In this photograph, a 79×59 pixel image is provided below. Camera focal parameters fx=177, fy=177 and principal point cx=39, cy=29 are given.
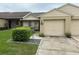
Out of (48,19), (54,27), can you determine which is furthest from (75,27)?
(48,19)

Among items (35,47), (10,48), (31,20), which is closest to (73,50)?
(35,47)

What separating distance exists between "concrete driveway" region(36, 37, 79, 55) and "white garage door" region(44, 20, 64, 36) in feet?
0.43

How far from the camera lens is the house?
325 cm

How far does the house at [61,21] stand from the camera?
3254mm

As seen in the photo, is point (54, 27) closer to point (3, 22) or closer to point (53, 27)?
point (53, 27)

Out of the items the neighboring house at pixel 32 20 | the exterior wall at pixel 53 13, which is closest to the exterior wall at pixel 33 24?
the neighboring house at pixel 32 20

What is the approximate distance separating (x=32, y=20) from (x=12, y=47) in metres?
0.63

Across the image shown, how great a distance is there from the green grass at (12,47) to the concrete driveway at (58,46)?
16 cm

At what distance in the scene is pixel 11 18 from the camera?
3264 mm

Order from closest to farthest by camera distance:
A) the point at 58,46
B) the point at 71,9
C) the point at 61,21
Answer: the point at 71,9
the point at 58,46
the point at 61,21

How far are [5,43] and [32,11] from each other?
0.79 metres

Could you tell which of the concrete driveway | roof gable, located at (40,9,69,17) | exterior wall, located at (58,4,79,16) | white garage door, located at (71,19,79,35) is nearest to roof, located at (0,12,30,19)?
roof gable, located at (40,9,69,17)

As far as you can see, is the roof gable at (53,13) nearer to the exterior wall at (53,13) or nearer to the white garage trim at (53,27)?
the exterior wall at (53,13)

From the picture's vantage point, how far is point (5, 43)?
3316 millimetres
